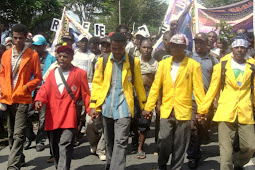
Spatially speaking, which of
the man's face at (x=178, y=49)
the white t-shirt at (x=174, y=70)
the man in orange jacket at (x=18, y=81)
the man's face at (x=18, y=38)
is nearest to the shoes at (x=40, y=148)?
the man in orange jacket at (x=18, y=81)

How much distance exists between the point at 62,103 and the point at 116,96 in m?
0.79

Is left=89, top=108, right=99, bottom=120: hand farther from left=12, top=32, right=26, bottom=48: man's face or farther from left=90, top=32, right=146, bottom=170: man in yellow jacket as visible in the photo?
left=12, top=32, right=26, bottom=48: man's face

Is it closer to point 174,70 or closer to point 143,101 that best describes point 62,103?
point 143,101

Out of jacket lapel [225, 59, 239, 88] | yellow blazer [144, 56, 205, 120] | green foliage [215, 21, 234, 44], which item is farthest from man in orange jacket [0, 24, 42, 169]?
green foliage [215, 21, 234, 44]

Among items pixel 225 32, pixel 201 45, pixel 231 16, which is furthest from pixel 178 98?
pixel 231 16

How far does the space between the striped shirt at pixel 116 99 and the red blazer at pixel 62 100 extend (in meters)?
0.36

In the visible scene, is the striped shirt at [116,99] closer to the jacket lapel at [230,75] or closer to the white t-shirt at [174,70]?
the white t-shirt at [174,70]

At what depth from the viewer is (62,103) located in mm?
5230

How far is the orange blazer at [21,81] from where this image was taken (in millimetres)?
5684

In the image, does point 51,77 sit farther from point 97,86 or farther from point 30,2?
point 30,2

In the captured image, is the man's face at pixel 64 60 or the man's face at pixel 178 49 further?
the man's face at pixel 64 60

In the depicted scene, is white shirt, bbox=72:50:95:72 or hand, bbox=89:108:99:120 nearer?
hand, bbox=89:108:99:120

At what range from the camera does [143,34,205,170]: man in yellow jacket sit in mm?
5062

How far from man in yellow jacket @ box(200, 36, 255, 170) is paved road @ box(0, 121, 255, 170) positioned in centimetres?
112
